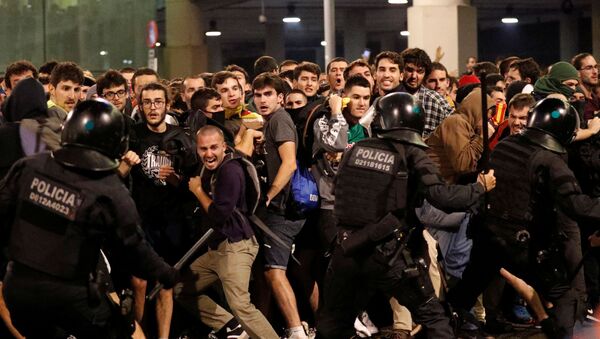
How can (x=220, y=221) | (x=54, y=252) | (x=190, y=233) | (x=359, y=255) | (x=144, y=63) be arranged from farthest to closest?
(x=144, y=63) < (x=190, y=233) < (x=220, y=221) < (x=359, y=255) < (x=54, y=252)

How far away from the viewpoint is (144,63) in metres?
21.8

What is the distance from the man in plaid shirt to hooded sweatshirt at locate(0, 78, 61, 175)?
334 cm

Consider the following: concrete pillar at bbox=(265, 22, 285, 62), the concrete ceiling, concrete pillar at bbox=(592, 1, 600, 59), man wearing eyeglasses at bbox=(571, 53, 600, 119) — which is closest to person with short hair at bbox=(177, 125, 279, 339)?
man wearing eyeglasses at bbox=(571, 53, 600, 119)

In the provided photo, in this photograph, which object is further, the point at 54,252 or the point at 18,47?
the point at 18,47

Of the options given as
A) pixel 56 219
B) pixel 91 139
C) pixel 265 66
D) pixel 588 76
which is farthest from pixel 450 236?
pixel 56 219

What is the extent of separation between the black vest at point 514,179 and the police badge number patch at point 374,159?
122cm

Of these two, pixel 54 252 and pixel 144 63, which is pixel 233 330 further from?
pixel 144 63

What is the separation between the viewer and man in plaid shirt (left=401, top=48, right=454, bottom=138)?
34.7 ft

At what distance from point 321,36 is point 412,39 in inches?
1428

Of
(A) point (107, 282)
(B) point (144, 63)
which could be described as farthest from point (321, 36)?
(A) point (107, 282)

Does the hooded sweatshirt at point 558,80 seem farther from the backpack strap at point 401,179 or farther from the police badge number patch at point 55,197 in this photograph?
the police badge number patch at point 55,197

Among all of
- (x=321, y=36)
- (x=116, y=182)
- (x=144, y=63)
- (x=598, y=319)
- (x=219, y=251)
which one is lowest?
(x=598, y=319)

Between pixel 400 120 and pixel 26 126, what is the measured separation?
259cm

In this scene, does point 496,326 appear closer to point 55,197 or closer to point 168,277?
point 168,277
